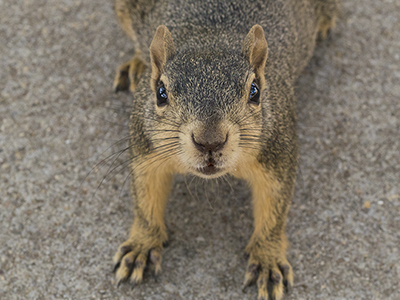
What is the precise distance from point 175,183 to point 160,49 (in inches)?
37.7

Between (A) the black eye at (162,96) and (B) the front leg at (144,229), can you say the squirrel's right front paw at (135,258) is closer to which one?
(B) the front leg at (144,229)

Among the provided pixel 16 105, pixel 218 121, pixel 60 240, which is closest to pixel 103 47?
pixel 16 105

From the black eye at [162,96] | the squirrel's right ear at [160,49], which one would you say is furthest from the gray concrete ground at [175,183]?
the squirrel's right ear at [160,49]

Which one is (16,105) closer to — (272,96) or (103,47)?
(103,47)

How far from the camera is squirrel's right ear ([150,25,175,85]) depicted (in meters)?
2.12

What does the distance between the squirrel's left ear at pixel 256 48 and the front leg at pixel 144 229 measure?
2.37 feet

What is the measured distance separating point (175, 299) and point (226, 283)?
0.96 ft

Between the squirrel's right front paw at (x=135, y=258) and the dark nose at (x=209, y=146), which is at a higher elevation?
the dark nose at (x=209, y=146)

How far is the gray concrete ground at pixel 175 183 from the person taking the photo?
8.30 feet

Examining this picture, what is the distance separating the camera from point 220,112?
1.86m

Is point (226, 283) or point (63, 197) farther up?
point (63, 197)

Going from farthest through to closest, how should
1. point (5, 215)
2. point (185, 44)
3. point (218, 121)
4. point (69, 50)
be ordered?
point (69, 50)
point (5, 215)
point (185, 44)
point (218, 121)

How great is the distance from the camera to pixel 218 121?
5.96 feet

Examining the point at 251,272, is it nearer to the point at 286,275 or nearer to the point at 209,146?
the point at 286,275
